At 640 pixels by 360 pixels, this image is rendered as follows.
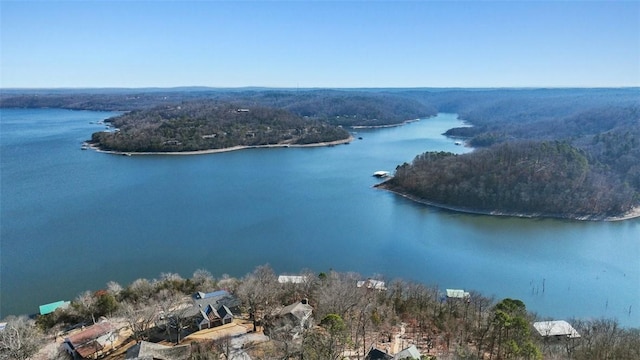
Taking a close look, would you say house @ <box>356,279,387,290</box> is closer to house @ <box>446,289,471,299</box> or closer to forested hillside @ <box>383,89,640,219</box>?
house @ <box>446,289,471,299</box>

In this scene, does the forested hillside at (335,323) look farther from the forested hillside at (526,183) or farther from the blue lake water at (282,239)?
the forested hillside at (526,183)

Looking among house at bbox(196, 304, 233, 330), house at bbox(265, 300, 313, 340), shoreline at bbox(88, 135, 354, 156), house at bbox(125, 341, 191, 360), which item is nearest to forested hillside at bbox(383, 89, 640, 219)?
house at bbox(265, 300, 313, 340)

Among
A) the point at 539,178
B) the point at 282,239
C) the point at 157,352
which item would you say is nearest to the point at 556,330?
the point at 157,352

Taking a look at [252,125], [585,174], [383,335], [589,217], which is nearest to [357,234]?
[383,335]

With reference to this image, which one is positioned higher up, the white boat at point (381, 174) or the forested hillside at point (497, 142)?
the forested hillside at point (497, 142)

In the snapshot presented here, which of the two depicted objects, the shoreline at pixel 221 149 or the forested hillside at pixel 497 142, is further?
the shoreline at pixel 221 149

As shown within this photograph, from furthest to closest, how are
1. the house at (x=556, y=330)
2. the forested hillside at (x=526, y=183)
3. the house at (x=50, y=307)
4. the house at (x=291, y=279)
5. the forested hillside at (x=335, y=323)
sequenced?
1. the forested hillside at (x=526, y=183)
2. the house at (x=291, y=279)
3. the house at (x=50, y=307)
4. the house at (x=556, y=330)
5. the forested hillside at (x=335, y=323)

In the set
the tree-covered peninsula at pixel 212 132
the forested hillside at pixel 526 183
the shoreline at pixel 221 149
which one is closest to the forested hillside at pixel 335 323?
the forested hillside at pixel 526 183
